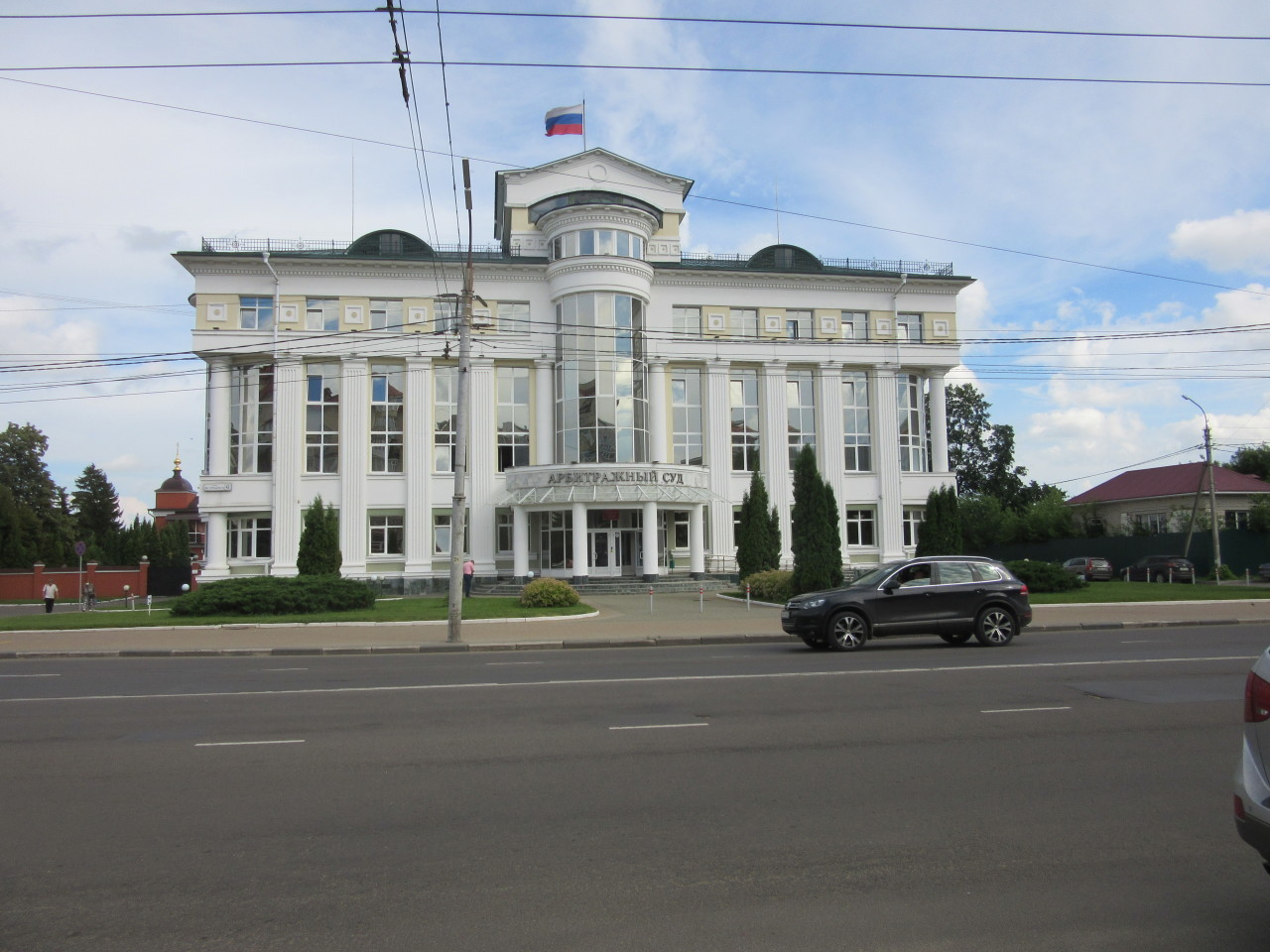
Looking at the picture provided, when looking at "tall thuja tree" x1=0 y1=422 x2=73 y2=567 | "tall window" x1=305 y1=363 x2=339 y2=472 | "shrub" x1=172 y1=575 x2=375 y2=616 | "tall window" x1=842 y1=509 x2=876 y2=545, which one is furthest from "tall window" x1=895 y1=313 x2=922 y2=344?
"tall thuja tree" x1=0 y1=422 x2=73 y2=567

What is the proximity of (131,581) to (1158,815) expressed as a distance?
5408 cm

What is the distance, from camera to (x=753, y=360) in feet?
157

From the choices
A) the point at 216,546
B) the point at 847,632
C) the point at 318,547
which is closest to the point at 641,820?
the point at 847,632

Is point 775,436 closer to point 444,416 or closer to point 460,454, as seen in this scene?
point 444,416

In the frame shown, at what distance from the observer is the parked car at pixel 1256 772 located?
404cm

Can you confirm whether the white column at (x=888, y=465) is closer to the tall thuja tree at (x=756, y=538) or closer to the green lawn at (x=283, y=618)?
the tall thuja tree at (x=756, y=538)

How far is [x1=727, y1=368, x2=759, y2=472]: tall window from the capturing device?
158 feet

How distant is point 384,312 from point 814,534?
25233mm

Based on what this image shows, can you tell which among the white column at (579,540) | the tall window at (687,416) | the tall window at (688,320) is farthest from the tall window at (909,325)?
the white column at (579,540)

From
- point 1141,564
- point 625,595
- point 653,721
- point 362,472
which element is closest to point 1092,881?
point 653,721

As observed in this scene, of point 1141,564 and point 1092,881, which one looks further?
point 1141,564

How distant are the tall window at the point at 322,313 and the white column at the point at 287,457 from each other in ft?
6.37

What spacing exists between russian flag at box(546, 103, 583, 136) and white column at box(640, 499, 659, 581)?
1825 cm

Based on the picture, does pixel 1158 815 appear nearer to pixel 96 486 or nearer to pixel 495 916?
pixel 495 916
